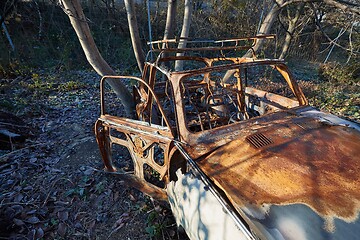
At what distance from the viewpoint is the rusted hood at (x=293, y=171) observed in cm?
132

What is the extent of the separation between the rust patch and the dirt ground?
4.09ft

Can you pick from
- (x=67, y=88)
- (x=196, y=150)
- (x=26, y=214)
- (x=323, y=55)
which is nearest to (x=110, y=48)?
(x=67, y=88)

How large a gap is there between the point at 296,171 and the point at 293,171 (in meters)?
0.02

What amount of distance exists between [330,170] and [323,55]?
13039mm

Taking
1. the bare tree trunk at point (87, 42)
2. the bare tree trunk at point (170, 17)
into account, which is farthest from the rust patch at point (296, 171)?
the bare tree trunk at point (170, 17)

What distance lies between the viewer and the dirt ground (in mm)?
2422

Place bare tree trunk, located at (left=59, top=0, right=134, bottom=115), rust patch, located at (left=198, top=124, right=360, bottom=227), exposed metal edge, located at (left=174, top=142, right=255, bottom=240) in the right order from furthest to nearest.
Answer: bare tree trunk, located at (left=59, top=0, right=134, bottom=115), rust patch, located at (left=198, top=124, right=360, bottom=227), exposed metal edge, located at (left=174, top=142, right=255, bottom=240)

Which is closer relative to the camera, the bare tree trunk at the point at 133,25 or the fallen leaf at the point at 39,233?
the fallen leaf at the point at 39,233

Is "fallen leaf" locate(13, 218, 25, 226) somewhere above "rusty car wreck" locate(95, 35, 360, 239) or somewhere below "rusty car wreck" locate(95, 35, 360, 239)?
below

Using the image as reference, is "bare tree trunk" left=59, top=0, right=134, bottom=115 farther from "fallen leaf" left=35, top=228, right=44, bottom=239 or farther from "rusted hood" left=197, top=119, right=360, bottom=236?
"rusted hood" left=197, top=119, right=360, bottom=236

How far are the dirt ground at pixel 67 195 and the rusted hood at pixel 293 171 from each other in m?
1.25

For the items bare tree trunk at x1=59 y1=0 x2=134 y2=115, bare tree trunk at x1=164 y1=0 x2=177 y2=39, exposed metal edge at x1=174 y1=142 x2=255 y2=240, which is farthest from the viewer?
bare tree trunk at x1=164 y1=0 x2=177 y2=39

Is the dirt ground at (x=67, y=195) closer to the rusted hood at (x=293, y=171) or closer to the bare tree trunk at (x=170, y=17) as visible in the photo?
the rusted hood at (x=293, y=171)

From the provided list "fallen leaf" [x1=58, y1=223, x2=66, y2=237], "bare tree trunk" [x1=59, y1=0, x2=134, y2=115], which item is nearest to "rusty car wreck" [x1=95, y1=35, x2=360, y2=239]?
"fallen leaf" [x1=58, y1=223, x2=66, y2=237]
